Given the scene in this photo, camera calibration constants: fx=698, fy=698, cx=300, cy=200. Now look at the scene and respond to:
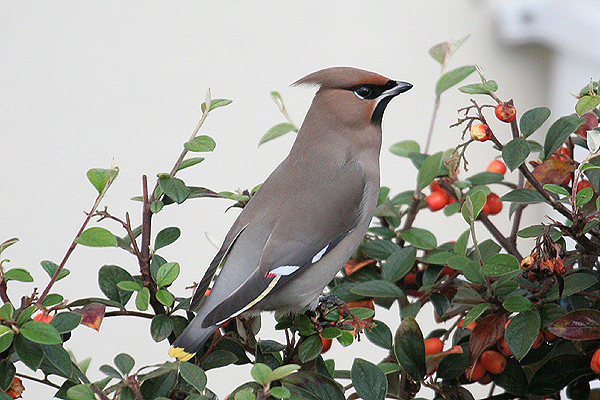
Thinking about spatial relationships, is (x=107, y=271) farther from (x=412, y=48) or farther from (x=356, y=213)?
(x=412, y=48)

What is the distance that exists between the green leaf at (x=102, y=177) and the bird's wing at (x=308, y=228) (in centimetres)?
23

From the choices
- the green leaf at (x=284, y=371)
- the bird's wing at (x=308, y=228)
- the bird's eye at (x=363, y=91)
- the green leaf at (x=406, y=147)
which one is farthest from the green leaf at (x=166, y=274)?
the green leaf at (x=406, y=147)

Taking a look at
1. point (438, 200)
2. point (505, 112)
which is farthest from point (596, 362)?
point (438, 200)

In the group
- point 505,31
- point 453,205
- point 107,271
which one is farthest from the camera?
point 505,31

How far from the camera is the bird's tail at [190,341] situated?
80cm

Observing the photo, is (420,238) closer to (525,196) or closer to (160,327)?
(525,196)

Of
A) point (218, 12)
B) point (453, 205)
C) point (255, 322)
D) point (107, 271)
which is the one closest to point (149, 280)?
point (107, 271)

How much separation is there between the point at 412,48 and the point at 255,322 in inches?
75.0

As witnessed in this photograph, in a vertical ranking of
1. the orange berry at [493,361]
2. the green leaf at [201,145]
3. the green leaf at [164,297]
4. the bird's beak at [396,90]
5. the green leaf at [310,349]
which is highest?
the bird's beak at [396,90]

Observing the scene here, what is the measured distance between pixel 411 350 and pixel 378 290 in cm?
13

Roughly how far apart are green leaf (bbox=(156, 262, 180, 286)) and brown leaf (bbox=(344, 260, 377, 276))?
0.35 meters

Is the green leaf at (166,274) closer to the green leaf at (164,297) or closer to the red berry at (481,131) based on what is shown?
the green leaf at (164,297)

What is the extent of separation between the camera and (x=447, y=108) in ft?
9.14

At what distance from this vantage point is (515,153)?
33.4 inches
